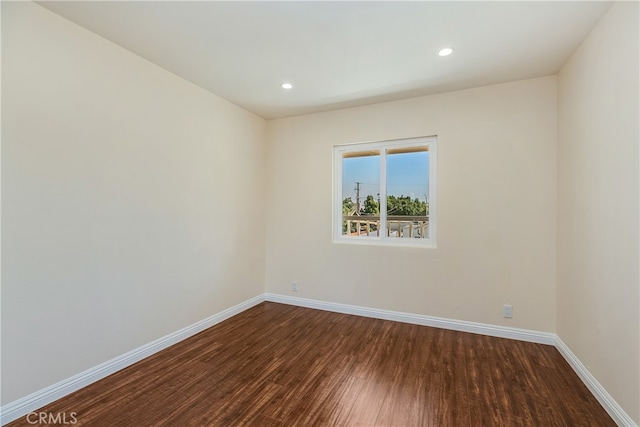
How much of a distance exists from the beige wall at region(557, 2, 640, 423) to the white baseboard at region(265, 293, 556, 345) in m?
0.28

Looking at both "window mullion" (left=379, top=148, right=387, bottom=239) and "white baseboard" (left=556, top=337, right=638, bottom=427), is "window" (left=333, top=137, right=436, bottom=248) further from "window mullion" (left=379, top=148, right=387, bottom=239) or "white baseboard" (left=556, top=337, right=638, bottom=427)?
"white baseboard" (left=556, top=337, right=638, bottom=427)

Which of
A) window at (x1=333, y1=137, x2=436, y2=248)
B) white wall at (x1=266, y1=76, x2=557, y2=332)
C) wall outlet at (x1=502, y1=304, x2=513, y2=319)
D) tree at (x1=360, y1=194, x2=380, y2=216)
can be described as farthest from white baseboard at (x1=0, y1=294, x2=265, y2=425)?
wall outlet at (x1=502, y1=304, x2=513, y2=319)

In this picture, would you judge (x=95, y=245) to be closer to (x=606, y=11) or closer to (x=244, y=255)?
(x=244, y=255)

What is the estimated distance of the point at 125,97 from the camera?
2.29 meters

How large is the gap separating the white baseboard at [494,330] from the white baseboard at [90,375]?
1.33 m

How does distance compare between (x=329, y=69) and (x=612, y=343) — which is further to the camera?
(x=329, y=69)

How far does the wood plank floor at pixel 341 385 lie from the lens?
5.73 ft

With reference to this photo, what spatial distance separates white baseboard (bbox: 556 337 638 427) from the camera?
1.63m

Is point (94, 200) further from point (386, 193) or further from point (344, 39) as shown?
point (386, 193)

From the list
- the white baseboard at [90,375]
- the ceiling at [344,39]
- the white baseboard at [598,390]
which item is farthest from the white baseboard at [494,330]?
the ceiling at [344,39]

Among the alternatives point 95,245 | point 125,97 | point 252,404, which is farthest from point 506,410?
point 125,97

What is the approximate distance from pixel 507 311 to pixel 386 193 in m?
1.79

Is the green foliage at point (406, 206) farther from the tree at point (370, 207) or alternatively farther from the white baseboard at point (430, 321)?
the white baseboard at point (430, 321)

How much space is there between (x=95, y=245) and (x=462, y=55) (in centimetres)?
331
